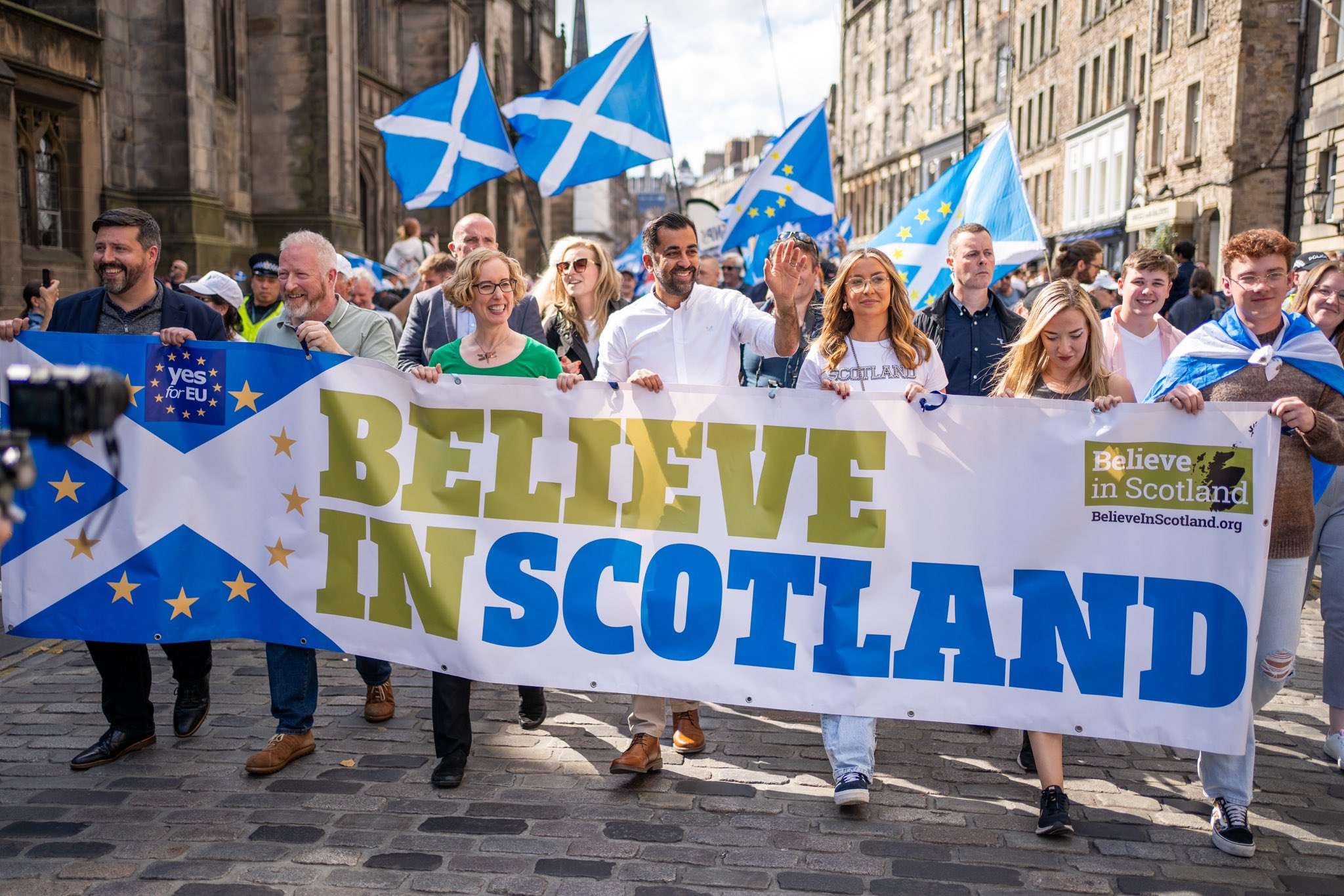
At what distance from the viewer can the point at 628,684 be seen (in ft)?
16.2

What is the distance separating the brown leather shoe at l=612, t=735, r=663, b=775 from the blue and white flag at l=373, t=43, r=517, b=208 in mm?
6762

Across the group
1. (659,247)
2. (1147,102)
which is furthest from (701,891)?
(1147,102)

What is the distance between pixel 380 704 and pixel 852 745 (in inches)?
90.7

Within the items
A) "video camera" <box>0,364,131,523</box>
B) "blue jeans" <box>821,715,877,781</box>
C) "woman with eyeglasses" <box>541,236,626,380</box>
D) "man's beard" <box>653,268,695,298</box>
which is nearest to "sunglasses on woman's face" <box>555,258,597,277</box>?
"woman with eyeglasses" <box>541,236,626,380</box>

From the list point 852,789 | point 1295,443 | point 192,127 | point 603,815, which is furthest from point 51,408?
point 192,127

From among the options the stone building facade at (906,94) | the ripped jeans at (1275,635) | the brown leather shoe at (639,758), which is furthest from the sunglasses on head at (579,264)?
the stone building facade at (906,94)

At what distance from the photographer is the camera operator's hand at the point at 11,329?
5438mm

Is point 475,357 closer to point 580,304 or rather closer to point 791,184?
point 580,304

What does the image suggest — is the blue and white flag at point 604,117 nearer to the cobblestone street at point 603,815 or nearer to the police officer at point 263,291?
the police officer at point 263,291

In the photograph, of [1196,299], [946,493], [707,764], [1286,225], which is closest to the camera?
[946,493]

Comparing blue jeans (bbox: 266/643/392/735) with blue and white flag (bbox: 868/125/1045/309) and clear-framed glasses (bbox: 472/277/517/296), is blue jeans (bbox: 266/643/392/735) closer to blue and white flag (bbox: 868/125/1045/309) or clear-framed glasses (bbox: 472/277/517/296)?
clear-framed glasses (bbox: 472/277/517/296)

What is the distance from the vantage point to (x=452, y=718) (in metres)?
5.00

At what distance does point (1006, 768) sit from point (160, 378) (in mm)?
3949

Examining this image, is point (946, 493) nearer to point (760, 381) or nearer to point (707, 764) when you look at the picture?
point (707, 764)
